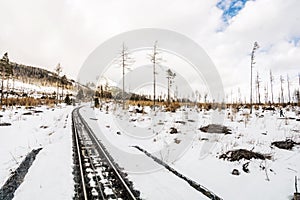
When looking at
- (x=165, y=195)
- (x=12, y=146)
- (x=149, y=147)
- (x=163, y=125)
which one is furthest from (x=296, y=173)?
(x=12, y=146)

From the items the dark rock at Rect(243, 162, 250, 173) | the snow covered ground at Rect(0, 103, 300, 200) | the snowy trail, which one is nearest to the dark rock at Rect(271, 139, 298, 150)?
the snow covered ground at Rect(0, 103, 300, 200)

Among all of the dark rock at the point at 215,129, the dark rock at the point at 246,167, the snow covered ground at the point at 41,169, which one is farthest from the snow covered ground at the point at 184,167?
the dark rock at the point at 215,129

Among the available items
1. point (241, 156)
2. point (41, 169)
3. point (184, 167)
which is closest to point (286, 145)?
point (241, 156)

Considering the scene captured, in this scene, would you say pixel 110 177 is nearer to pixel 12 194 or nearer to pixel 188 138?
pixel 12 194

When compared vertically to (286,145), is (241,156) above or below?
below

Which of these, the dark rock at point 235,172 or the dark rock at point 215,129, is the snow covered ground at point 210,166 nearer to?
the dark rock at point 235,172

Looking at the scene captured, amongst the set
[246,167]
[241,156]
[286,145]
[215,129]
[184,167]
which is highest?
[215,129]

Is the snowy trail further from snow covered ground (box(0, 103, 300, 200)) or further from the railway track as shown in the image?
the railway track

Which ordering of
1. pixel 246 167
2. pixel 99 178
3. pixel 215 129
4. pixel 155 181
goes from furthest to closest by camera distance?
pixel 215 129 < pixel 246 167 < pixel 99 178 < pixel 155 181

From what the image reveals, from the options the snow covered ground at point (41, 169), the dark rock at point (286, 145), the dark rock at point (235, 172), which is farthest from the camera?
the dark rock at point (286, 145)

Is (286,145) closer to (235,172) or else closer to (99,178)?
(235,172)

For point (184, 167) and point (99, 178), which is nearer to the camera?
point (99, 178)

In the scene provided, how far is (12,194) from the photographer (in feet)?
20.1

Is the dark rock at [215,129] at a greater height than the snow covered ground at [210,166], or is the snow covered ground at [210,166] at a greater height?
the dark rock at [215,129]
